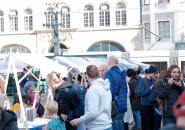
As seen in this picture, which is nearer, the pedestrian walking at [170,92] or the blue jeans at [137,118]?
the pedestrian walking at [170,92]

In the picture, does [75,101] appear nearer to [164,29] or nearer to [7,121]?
[7,121]

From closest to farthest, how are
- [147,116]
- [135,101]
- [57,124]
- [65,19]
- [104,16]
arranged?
[57,124]
[147,116]
[135,101]
[104,16]
[65,19]

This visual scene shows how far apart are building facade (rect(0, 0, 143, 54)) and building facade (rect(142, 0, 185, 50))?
132cm

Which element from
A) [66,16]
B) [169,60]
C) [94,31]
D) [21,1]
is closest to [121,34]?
[94,31]

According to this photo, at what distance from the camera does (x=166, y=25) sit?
27953 mm

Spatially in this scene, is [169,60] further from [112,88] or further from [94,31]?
[112,88]

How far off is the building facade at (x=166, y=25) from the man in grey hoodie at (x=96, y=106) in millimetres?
24619

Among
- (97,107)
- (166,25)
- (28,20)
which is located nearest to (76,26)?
(28,20)

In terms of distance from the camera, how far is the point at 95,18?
29688 millimetres

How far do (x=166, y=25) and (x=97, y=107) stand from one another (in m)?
25.7

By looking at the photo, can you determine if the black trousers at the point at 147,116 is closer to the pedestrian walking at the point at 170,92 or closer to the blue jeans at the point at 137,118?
the blue jeans at the point at 137,118

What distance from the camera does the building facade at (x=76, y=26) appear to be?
28875 mm

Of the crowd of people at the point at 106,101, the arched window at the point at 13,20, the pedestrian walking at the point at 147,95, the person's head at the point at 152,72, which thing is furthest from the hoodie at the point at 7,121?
the arched window at the point at 13,20

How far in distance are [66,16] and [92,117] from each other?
27105 mm
